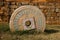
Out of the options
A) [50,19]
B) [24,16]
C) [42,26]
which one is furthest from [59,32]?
[50,19]

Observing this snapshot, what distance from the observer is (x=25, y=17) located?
9.47 metres

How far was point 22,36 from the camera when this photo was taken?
8914 mm

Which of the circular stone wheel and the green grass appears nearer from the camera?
the green grass

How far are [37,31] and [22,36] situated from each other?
2.35ft

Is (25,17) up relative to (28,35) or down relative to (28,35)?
up

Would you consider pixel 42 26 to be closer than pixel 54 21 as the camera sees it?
Yes

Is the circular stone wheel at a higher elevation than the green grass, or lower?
higher

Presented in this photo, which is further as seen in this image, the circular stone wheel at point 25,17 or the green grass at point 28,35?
the circular stone wheel at point 25,17

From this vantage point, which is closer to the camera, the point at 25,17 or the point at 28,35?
the point at 28,35

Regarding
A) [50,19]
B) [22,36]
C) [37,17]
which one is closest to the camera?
[22,36]

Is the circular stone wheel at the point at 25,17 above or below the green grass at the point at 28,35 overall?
above

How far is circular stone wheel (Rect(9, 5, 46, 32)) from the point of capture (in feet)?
30.8

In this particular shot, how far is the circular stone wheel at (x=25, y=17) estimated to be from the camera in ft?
30.8

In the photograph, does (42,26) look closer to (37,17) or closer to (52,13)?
(37,17)
